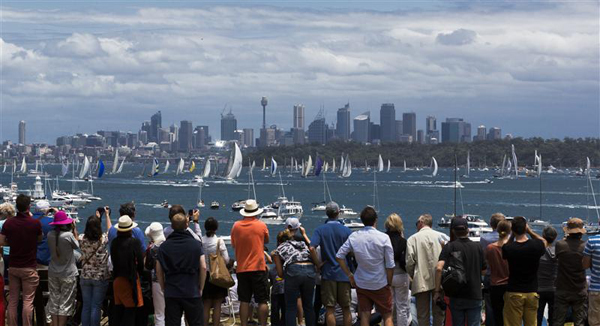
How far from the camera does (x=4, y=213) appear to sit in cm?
1150

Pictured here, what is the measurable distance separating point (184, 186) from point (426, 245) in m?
170

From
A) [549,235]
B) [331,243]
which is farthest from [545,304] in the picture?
[331,243]

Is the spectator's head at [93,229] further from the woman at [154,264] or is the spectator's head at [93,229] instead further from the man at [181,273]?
the man at [181,273]

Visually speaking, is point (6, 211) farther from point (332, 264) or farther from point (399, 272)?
point (399, 272)

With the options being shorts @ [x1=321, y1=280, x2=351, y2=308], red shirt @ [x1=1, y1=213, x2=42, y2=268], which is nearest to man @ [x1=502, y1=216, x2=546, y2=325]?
shorts @ [x1=321, y1=280, x2=351, y2=308]

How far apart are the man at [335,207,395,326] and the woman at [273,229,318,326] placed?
1.82ft

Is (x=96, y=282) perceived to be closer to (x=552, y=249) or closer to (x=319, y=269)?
(x=319, y=269)

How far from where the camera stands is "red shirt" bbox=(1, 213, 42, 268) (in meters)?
10.9

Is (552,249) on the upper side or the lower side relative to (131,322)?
upper

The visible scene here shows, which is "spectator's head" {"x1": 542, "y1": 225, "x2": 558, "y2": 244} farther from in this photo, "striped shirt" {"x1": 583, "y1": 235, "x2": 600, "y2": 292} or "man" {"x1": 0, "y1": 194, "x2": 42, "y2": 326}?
"man" {"x1": 0, "y1": 194, "x2": 42, "y2": 326}

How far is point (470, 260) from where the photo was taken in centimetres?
1025

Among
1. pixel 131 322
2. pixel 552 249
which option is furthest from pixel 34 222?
pixel 552 249

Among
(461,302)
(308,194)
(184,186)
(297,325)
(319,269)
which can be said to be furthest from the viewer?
(184,186)

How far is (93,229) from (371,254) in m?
3.07
